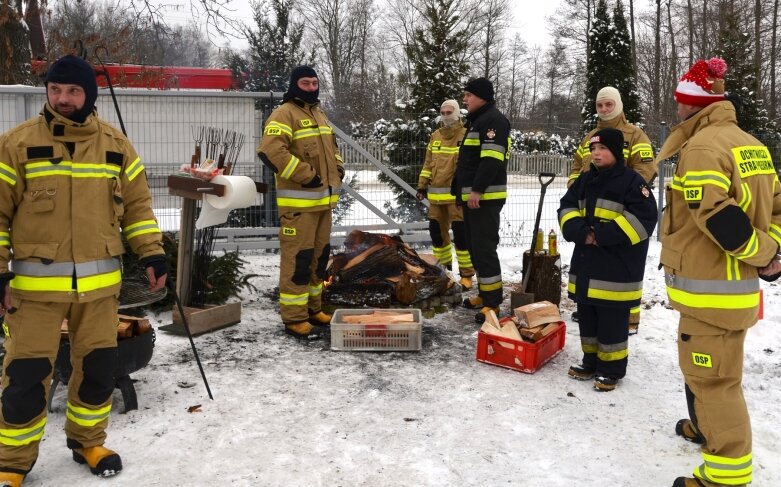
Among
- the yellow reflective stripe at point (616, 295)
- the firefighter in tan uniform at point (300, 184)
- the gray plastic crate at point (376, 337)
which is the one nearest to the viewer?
the yellow reflective stripe at point (616, 295)

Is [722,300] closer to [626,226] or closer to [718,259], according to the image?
[718,259]

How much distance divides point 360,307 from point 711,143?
14.0 ft

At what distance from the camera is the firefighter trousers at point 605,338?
4.70 meters

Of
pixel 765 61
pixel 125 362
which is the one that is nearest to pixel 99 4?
pixel 125 362

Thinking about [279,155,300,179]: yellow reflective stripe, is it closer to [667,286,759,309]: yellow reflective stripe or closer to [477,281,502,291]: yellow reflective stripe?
[477,281,502,291]: yellow reflective stripe

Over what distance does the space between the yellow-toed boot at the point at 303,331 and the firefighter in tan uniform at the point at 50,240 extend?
8.61ft

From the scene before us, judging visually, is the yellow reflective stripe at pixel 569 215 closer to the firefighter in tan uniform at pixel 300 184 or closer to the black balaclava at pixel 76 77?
the firefighter in tan uniform at pixel 300 184

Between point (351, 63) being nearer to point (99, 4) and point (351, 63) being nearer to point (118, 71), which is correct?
point (99, 4)

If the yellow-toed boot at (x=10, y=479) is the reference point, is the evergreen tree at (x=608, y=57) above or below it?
above

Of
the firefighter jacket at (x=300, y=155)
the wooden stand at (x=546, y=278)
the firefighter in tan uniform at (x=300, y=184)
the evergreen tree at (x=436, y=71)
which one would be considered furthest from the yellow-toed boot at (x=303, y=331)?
the evergreen tree at (x=436, y=71)

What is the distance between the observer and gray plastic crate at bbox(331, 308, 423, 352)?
552 centimetres

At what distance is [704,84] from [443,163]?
196 inches

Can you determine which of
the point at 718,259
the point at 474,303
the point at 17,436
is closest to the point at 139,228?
the point at 17,436

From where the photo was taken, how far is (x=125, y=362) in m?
4.13
